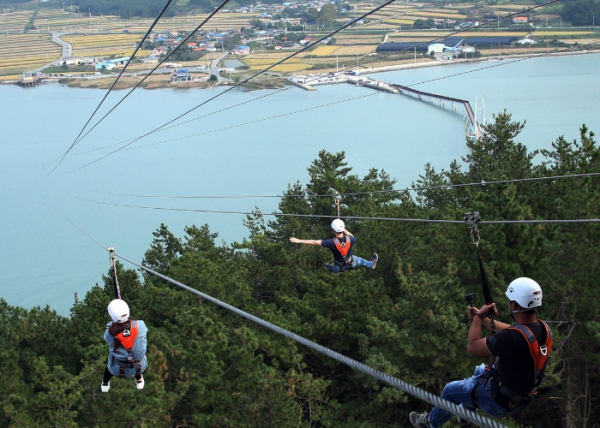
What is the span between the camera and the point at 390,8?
5609 centimetres

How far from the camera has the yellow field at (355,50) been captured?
46375 millimetres

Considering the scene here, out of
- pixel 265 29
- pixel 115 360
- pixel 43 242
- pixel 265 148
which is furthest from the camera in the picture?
pixel 265 29

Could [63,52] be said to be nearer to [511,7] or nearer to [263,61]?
[263,61]

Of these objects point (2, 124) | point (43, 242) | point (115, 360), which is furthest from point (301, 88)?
point (115, 360)

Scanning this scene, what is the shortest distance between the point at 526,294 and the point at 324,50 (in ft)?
159

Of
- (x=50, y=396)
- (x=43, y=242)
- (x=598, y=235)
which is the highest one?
(x=598, y=235)

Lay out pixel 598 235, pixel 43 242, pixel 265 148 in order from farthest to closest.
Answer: pixel 265 148, pixel 43 242, pixel 598 235

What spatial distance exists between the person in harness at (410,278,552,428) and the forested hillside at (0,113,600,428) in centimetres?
642

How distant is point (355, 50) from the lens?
1859 inches

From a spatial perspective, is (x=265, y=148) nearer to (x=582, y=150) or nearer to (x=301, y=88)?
(x=301, y=88)

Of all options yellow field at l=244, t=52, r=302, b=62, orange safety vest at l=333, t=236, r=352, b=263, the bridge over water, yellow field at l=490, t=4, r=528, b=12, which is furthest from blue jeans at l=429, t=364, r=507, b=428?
yellow field at l=490, t=4, r=528, b=12

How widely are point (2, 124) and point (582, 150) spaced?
3381cm

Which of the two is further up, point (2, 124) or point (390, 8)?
point (390, 8)

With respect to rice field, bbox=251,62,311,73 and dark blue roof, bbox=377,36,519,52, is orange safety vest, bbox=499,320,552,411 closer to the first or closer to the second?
rice field, bbox=251,62,311,73
